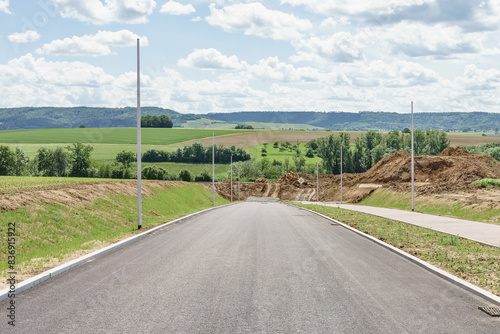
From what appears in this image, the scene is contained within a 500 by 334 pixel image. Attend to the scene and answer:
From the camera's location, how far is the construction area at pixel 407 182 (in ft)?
128

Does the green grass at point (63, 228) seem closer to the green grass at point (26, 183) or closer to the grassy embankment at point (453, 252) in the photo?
the green grass at point (26, 183)

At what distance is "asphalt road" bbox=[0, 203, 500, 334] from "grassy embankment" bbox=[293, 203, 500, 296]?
2.28ft

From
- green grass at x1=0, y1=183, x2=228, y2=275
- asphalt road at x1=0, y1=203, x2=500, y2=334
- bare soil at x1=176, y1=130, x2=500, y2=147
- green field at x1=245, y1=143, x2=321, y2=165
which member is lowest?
green grass at x1=0, y1=183, x2=228, y2=275

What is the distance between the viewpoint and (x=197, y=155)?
12231 cm

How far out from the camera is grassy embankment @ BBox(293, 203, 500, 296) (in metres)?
9.15

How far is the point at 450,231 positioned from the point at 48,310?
15.2 m

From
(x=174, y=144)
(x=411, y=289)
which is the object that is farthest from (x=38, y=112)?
(x=411, y=289)

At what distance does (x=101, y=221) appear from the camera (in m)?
21.3

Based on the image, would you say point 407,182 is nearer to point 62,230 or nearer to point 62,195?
point 62,195

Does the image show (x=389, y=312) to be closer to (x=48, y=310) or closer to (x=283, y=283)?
(x=283, y=283)

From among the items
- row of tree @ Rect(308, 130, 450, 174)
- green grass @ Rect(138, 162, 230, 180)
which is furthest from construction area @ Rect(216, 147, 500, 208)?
row of tree @ Rect(308, 130, 450, 174)

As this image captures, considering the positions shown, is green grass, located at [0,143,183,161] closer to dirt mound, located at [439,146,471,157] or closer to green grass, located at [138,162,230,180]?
green grass, located at [138,162,230,180]

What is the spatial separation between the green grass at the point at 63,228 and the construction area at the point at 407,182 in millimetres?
22499

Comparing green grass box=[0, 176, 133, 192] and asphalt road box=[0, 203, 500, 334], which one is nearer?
asphalt road box=[0, 203, 500, 334]
